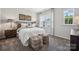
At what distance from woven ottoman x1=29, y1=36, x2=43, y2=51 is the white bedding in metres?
0.08

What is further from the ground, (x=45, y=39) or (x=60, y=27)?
(x=60, y=27)

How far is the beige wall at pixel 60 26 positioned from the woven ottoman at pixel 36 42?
34 centimetres

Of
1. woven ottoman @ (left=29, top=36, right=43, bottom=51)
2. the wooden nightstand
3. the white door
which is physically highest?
the white door

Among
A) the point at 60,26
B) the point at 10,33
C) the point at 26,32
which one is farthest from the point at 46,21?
the point at 10,33

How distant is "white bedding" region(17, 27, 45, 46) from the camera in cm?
212

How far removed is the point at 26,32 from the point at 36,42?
0.28 m

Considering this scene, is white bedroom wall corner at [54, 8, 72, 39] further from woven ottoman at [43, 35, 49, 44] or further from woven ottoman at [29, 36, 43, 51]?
woven ottoman at [29, 36, 43, 51]

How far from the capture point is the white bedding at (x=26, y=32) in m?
2.12

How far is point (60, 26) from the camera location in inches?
84.5

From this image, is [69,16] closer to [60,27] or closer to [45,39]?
[60,27]

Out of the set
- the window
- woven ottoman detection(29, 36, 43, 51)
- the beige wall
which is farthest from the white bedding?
the window
